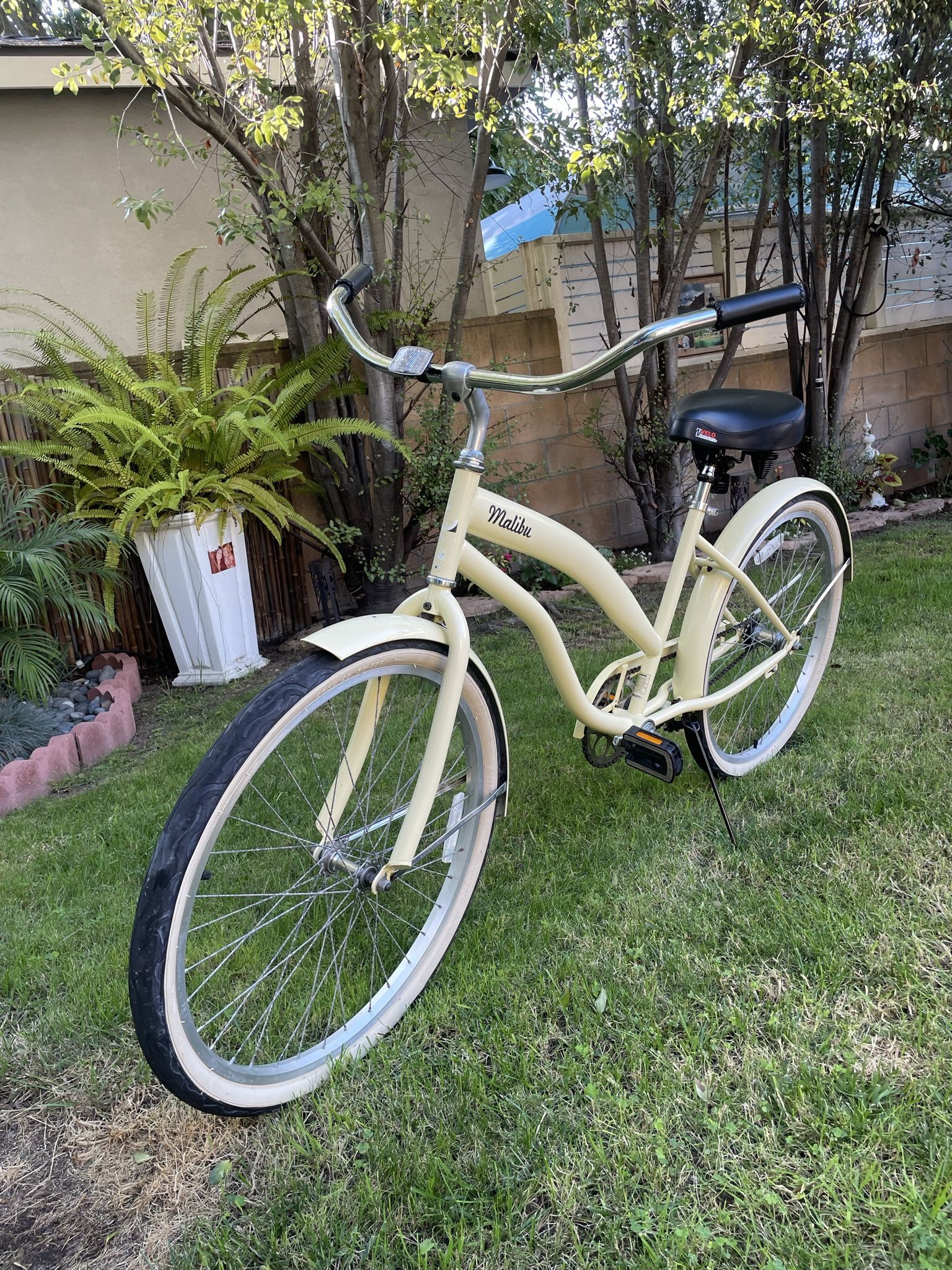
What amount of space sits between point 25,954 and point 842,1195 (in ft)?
5.75

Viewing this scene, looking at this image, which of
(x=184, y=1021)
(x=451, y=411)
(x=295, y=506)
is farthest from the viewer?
(x=295, y=506)

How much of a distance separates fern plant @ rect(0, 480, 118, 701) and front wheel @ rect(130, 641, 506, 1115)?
1.49m

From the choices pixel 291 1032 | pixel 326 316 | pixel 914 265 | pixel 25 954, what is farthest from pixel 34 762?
pixel 914 265

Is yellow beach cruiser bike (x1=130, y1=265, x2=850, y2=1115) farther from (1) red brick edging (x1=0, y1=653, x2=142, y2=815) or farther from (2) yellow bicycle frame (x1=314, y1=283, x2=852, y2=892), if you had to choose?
(1) red brick edging (x1=0, y1=653, x2=142, y2=815)

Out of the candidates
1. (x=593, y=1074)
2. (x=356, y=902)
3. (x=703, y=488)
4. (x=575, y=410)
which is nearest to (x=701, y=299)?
(x=575, y=410)

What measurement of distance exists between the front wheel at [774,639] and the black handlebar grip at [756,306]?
0.88 metres

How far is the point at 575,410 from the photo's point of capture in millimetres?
5531

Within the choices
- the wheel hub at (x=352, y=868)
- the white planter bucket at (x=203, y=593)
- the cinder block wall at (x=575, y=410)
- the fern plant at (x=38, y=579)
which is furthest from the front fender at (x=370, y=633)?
the cinder block wall at (x=575, y=410)

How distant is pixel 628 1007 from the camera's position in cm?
170

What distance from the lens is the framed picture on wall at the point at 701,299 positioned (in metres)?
6.22

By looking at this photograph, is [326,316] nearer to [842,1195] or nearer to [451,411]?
[451,411]

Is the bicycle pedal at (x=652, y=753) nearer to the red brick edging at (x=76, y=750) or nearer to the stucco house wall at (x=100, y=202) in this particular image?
the red brick edging at (x=76, y=750)

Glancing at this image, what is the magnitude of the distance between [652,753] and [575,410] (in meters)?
3.79

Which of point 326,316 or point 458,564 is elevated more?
point 326,316
